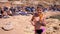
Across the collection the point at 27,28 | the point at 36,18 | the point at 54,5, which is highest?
the point at 54,5

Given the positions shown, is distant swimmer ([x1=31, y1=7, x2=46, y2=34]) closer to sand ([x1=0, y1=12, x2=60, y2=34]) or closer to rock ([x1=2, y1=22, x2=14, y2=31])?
sand ([x1=0, y1=12, x2=60, y2=34])

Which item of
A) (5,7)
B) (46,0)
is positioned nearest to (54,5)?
(46,0)

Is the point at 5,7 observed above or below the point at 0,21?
above

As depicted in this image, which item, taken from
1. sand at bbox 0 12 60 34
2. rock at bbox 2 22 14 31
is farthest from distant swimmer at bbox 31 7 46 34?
rock at bbox 2 22 14 31

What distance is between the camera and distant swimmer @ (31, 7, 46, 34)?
2.10 metres

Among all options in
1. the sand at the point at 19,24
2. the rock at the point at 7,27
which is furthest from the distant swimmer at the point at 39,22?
the rock at the point at 7,27

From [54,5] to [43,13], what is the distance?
0.24m

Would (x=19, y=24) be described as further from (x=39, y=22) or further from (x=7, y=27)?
(x=39, y=22)

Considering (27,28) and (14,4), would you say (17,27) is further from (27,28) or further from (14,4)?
(14,4)

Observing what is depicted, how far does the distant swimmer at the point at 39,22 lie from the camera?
2.10 metres

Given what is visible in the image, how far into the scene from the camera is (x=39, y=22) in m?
2.10

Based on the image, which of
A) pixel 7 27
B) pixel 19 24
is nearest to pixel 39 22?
pixel 19 24

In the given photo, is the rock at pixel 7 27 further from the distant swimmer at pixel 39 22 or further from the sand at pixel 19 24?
the distant swimmer at pixel 39 22

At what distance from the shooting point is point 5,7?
7.20 ft
